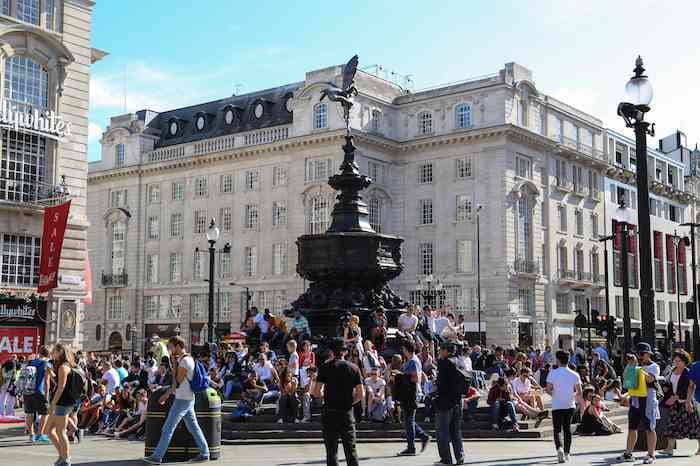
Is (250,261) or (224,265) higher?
(250,261)

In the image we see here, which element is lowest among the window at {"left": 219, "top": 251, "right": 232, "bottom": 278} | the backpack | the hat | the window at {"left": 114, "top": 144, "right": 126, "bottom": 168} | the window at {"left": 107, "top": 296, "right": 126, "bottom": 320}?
the backpack

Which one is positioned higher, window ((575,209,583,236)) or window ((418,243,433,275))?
window ((575,209,583,236))

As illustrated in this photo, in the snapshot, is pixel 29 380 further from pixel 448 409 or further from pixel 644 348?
pixel 644 348

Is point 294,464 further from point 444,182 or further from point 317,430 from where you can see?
point 444,182

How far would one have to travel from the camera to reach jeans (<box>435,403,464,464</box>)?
12.5 metres

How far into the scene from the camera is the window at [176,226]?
7044cm

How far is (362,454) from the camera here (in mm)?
14273

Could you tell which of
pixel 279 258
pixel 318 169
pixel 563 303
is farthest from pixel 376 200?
pixel 563 303

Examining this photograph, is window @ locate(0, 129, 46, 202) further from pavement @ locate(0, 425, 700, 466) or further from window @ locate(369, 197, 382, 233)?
window @ locate(369, 197, 382, 233)

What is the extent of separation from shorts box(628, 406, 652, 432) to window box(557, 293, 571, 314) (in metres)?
51.6

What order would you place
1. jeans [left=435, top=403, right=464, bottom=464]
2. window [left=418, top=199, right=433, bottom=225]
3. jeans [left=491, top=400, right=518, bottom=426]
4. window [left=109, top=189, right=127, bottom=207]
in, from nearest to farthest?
jeans [left=435, top=403, right=464, bottom=464], jeans [left=491, top=400, right=518, bottom=426], window [left=418, top=199, right=433, bottom=225], window [left=109, top=189, right=127, bottom=207]

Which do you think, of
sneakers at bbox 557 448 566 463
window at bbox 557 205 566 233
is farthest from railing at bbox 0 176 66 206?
window at bbox 557 205 566 233

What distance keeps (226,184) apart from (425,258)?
16.4 meters

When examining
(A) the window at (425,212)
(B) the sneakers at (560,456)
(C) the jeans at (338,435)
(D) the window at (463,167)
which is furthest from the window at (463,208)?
(C) the jeans at (338,435)
